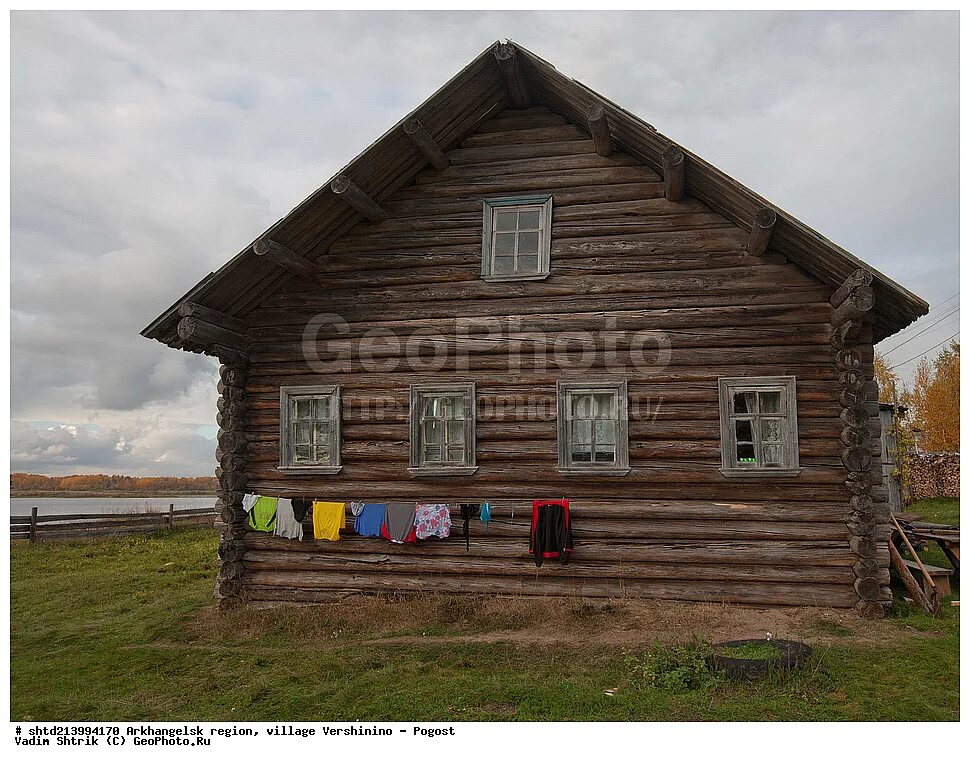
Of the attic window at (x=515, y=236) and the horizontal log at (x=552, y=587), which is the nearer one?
the horizontal log at (x=552, y=587)

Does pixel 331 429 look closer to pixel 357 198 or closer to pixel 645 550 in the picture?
pixel 357 198

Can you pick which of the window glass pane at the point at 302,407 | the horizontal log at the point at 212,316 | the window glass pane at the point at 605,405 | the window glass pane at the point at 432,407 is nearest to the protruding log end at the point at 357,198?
the horizontal log at the point at 212,316

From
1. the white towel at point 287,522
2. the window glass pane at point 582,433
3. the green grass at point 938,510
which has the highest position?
the window glass pane at point 582,433

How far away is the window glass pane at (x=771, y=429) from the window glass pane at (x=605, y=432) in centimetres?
231

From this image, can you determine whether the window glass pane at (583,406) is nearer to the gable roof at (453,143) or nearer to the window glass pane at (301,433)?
the gable roof at (453,143)

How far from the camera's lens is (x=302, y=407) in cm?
1291

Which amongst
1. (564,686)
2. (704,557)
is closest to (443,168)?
(704,557)

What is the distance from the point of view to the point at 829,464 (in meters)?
11.0

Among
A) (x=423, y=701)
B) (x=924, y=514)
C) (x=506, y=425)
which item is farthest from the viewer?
(x=924, y=514)

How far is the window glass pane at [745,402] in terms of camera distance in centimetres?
1135

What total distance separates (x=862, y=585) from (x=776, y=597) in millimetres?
1213

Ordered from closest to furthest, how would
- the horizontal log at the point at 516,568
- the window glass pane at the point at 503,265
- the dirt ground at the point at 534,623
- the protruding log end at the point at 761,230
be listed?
1. the dirt ground at the point at 534,623
2. the protruding log end at the point at 761,230
3. the horizontal log at the point at 516,568
4. the window glass pane at the point at 503,265

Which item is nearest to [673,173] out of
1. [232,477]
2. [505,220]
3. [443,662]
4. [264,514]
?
[505,220]
